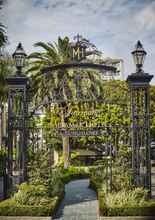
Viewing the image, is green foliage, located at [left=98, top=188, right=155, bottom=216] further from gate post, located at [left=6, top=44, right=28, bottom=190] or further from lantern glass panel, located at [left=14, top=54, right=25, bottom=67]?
lantern glass panel, located at [left=14, top=54, right=25, bottom=67]

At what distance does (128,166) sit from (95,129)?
7.87 ft

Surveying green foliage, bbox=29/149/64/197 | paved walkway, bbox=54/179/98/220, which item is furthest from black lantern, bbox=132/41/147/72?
paved walkway, bbox=54/179/98/220

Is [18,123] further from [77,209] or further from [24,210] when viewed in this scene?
[77,209]

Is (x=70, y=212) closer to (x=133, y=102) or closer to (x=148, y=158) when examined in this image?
(x=148, y=158)

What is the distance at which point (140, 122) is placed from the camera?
41.6 ft

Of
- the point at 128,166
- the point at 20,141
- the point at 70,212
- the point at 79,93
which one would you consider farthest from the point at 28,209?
the point at 79,93

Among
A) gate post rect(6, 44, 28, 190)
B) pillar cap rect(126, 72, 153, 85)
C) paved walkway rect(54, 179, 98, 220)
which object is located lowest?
paved walkway rect(54, 179, 98, 220)

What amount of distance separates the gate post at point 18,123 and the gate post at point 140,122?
352cm

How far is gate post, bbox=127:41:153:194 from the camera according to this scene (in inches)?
487

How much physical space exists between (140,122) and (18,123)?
400 cm

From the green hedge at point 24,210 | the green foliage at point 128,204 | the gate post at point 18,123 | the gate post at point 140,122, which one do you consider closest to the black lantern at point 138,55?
the gate post at point 140,122

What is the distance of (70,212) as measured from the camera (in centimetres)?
1224

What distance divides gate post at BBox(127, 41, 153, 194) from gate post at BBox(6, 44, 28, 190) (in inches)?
139

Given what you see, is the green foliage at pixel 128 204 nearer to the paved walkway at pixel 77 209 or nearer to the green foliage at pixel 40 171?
the paved walkway at pixel 77 209
